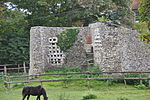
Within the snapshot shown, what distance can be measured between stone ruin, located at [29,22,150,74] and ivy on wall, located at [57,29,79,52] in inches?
9.6

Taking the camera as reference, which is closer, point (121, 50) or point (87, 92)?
point (87, 92)

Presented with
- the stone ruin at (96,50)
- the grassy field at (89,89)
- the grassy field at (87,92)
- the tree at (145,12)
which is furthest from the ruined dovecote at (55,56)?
the tree at (145,12)

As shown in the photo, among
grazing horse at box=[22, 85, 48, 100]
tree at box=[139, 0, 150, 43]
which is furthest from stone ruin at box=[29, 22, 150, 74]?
grazing horse at box=[22, 85, 48, 100]

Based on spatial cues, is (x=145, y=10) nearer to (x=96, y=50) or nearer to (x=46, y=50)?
(x=96, y=50)

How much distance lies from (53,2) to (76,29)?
7718 millimetres

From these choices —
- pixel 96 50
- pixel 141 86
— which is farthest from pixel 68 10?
pixel 141 86

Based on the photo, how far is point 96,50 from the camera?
2134 centimetres

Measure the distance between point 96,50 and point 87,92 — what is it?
5.89m

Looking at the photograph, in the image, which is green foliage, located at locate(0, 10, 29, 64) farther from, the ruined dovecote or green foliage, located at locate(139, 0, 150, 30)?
green foliage, located at locate(139, 0, 150, 30)

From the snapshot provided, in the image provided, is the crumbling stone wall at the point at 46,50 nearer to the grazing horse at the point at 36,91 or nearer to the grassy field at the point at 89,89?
the grassy field at the point at 89,89

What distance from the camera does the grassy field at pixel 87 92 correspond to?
1421 centimetres

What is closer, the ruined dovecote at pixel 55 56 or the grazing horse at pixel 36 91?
the grazing horse at pixel 36 91

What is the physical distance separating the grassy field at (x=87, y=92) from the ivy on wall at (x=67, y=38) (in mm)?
4824

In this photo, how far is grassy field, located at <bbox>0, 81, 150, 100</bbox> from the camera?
560 inches
